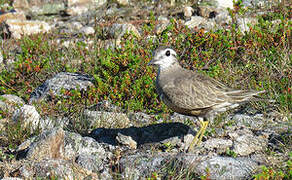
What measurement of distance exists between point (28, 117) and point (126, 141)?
162 centimetres

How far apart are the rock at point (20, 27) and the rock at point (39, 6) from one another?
2.05 m

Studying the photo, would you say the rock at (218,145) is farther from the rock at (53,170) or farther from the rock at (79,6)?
the rock at (79,6)

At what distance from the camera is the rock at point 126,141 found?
221 inches

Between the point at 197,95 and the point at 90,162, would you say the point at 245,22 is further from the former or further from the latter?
the point at 90,162

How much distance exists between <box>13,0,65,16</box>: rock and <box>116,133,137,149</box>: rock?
27.1 feet

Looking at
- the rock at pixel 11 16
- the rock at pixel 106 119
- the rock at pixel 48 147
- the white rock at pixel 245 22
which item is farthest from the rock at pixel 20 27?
the rock at pixel 48 147

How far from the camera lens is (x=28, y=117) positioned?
6.13 m

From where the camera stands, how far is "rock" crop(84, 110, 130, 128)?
6156mm

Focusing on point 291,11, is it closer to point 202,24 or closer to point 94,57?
point 202,24

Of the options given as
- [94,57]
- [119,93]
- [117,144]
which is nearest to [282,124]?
[117,144]

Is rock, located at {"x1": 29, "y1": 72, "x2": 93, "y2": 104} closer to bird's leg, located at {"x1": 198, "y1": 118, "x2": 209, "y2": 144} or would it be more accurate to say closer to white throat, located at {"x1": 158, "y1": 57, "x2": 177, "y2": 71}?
white throat, located at {"x1": 158, "y1": 57, "x2": 177, "y2": 71}

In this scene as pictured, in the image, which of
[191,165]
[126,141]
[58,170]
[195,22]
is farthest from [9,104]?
[195,22]

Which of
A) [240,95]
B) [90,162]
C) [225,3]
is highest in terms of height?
[225,3]

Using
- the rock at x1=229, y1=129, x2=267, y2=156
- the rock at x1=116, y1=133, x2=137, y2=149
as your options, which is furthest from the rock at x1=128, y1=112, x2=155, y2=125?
the rock at x1=229, y1=129, x2=267, y2=156
